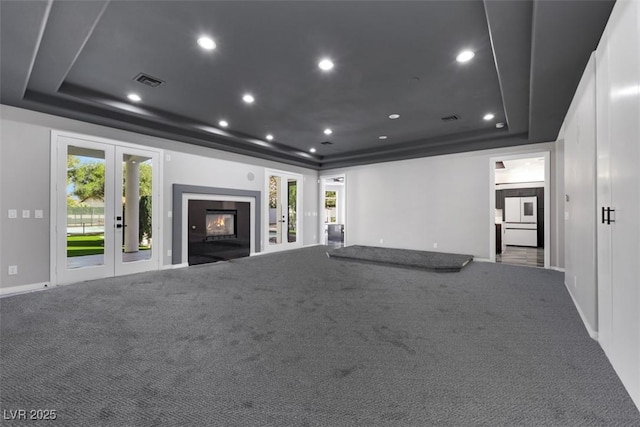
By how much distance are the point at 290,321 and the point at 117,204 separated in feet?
13.3

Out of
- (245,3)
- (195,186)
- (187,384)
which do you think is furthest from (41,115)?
(187,384)

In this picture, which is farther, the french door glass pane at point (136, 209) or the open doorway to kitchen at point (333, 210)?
the open doorway to kitchen at point (333, 210)

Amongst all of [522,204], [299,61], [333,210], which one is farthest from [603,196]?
[333,210]

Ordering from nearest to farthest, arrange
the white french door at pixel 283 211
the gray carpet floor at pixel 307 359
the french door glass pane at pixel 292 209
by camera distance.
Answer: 1. the gray carpet floor at pixel 307 359
2. the white french door at pixel 283 211
3. the french door glass pane at pixel 292 209

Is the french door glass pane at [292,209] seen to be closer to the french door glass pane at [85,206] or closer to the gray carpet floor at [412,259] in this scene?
the gray carpet floor at [412,259]

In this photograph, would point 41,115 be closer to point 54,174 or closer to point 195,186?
point 54,174

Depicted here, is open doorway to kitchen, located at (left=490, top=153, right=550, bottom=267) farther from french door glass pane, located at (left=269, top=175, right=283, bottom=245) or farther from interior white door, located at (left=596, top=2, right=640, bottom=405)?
interior white door, located at (left=596, top=2, right=640, bottom=405)

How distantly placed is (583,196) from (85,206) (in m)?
6.77

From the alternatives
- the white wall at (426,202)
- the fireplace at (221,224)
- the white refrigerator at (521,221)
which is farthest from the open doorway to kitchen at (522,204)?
the fireplace at (221,224)

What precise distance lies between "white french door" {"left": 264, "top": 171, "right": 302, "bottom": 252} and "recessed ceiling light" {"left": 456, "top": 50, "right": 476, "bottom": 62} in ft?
18.3

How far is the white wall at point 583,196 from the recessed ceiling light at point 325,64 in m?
2.45

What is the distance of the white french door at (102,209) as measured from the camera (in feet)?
14.2

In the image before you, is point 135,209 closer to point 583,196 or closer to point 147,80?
point 147,80

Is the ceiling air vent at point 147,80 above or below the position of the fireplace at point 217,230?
above
